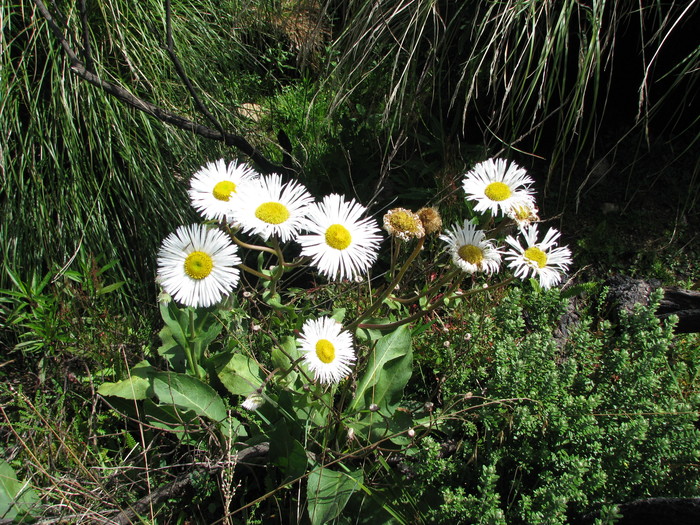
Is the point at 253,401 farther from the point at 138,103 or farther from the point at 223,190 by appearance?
the point at 138,103

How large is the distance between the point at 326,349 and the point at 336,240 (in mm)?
251

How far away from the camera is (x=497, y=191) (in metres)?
1.39

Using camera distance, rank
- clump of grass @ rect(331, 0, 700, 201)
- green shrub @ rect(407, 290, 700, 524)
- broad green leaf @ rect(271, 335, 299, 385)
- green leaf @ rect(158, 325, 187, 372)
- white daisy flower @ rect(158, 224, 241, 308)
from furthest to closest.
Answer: clump of grass @ rect(331, 0, 700, 201), green leaf @ rect(158, 325, 187, 372), broad green leaf @ rect(271, 335, 299, 385), green shrub @ rect(407, 290, 700, 524), white daisy flower @ rect(158, 224, 241, 308)

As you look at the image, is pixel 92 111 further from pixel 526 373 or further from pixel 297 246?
pixel 526 373

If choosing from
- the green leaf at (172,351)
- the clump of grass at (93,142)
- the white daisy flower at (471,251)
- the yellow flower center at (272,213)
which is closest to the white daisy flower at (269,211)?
the yellow flower center at (272,213)

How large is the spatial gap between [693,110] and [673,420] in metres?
1.50

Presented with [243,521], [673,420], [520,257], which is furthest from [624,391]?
[243,521]

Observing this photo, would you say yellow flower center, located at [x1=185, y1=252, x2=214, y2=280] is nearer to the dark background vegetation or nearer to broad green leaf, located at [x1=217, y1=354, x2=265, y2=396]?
broad green leaf, located at [x1=217, y1=354, x2=265, y2=396]

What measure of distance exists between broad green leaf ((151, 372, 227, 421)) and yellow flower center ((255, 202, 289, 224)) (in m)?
0.49

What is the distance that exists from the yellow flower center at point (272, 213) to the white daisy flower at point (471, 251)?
0.37 meters

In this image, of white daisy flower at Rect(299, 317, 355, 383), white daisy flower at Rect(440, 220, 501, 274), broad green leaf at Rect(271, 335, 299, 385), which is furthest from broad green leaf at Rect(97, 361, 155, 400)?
white daisy flower at Rect(440, 220, 501, 274)

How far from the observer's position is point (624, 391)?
1.50 meters

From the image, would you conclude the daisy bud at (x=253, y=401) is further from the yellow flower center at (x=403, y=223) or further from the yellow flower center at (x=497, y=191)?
the yellow flower center at (x=497, y=191)

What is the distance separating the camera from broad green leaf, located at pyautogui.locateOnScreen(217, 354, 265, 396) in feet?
4.94
